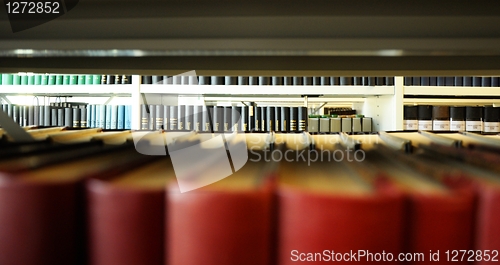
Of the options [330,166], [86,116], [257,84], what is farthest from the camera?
[86,116]

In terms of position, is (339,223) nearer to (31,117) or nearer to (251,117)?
(251,117)

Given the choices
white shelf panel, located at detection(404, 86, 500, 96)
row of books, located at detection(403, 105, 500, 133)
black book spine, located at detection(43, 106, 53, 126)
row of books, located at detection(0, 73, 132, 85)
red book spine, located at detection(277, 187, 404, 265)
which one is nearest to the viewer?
red book spine, located at detection(277, 187, 404, 265)

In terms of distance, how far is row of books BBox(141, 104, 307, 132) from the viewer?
217 cm

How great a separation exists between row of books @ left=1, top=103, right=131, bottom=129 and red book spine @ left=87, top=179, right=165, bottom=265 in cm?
214

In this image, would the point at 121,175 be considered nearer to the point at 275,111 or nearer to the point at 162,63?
the point at 162,63

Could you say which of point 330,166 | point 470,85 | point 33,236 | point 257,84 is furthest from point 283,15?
point 470,85

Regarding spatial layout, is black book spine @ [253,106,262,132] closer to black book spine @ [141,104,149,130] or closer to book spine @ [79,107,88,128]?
black book spine @ [141,104,149,130]

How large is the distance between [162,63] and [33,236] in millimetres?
288

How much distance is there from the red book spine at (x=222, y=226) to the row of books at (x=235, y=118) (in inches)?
73.8

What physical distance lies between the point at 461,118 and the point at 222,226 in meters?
2.20

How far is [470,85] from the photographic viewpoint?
2.18m

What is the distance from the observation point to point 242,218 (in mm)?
274

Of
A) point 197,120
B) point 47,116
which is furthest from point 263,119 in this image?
point 47,116

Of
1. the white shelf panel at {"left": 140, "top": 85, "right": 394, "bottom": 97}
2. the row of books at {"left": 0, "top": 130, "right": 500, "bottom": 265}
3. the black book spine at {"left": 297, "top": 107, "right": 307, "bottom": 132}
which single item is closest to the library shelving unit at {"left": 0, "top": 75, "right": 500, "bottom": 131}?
the white shelf panel at {"left": 140, "top": 85, "right": 394, "bottom": 97}
